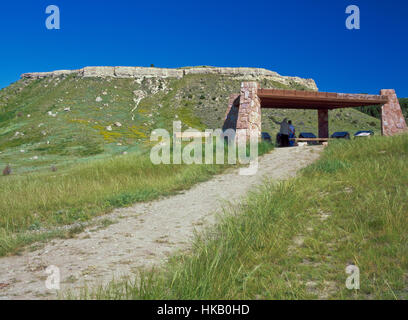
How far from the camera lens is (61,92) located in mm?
50688

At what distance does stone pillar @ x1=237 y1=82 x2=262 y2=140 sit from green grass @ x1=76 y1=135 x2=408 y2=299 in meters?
7.41

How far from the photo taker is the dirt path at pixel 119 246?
3033 mm

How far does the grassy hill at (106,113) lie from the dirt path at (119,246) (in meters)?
13.1

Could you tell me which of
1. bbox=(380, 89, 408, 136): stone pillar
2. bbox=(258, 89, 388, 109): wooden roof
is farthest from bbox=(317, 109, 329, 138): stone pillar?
bbox=(380, 89, 408, 136): stone pillar

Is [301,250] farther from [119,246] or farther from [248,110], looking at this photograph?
[248,110]


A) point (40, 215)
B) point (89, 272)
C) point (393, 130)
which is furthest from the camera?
point (393, 130)

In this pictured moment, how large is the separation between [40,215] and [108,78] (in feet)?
181

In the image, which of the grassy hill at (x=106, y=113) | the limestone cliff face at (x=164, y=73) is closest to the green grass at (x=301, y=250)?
the grassy hill at (x=106, y=113)

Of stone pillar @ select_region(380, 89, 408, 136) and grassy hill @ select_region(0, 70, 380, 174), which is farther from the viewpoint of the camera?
grassy hill @ select_region(0, 70, 380, 174)

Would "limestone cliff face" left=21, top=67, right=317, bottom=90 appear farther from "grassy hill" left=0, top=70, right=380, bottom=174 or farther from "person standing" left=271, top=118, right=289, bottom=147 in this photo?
"person standing" left=271, top=118, right=289, bottom=147

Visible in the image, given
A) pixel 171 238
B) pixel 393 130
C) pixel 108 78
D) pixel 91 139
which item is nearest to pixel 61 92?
pixel 108 78

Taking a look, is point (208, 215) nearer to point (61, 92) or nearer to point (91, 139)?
point (91, 139)

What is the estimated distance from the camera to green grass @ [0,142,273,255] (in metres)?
5.37

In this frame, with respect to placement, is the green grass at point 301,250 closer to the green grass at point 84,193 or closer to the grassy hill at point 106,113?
the green grass at point 84,193
